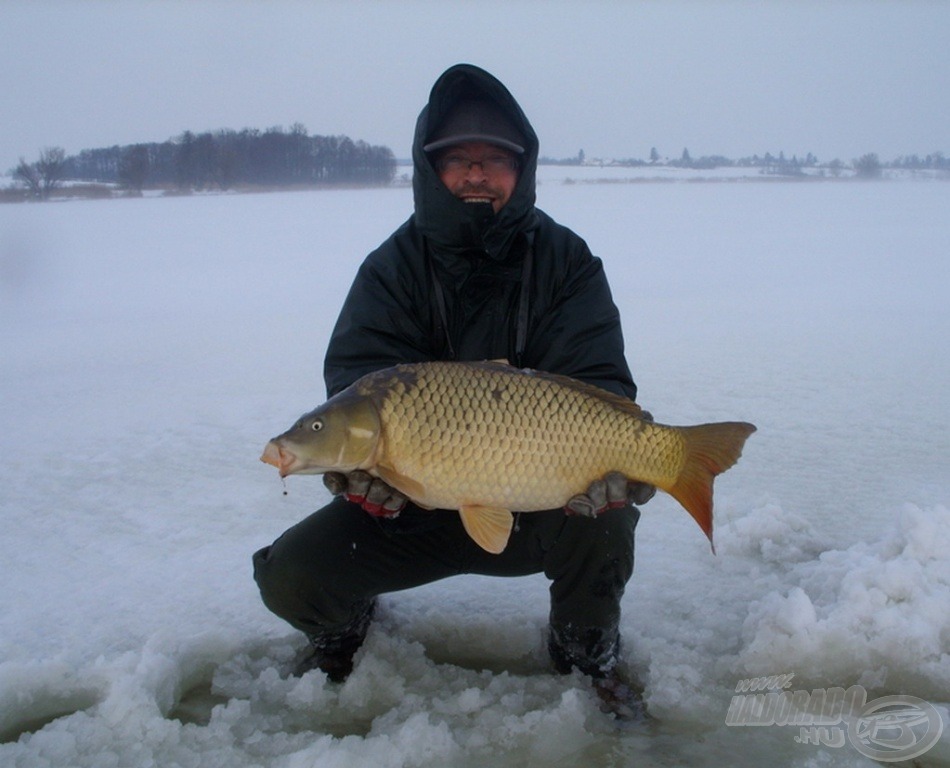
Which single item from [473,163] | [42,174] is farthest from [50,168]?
[473,163]

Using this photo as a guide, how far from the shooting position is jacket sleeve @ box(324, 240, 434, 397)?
229 centimetres

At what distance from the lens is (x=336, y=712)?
6.82 ft

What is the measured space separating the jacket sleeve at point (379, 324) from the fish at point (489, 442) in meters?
0.37

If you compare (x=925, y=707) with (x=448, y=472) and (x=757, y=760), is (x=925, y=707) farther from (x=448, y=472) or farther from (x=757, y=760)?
(x=448, y=472)

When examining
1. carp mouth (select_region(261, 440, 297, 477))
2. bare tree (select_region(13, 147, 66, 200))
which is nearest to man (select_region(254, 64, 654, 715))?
carp mouth (select_region(261, 440, 297, 477))

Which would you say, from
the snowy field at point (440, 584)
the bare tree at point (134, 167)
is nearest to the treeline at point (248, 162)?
the bare tree at point (134, 167)

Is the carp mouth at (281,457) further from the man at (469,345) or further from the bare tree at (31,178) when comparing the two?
the bare tree at (31,178)

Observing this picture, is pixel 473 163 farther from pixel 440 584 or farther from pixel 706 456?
pixel 440 584

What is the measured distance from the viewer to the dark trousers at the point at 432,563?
2115 millimetres

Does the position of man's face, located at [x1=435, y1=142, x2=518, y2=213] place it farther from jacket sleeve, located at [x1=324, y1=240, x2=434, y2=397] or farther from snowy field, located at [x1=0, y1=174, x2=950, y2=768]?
snowy field, located at [x1=0, y1=174, x2=950, y2=768]

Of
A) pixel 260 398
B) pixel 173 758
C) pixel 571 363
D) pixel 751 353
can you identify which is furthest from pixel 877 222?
pixel 173 758

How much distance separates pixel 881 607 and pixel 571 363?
3.44ft

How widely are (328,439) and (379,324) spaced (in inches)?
22.3

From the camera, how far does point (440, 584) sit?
2.65 m
